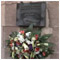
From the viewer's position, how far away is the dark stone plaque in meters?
4.08

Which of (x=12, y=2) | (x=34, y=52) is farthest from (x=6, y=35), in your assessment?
(x=34, y=52)

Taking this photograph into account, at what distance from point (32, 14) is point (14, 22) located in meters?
0.42

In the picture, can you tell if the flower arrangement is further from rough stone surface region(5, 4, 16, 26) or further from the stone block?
rough stone surface region(5, 4, 16, 26)

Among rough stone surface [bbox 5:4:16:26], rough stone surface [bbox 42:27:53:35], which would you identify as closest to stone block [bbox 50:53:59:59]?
rough stone surface [bbox 42:27:53:35]

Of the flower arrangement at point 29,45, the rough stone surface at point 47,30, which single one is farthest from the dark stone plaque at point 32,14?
the flower arrangement at point 29,45

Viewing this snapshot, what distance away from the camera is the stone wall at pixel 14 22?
412 centimetres

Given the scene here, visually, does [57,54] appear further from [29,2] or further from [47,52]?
[29,2]

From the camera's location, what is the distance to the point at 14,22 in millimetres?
4234

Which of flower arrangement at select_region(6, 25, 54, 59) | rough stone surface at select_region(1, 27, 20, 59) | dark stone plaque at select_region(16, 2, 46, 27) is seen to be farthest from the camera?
rough stone surface at select_region(1, 27, 20, 59)

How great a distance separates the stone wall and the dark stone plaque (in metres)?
0.13

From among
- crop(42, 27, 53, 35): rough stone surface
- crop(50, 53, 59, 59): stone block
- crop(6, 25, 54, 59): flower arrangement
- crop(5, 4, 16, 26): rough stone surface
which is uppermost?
crop(5, 4, 16, 26): rough stone surface

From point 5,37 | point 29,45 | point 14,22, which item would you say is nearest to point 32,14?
point 14,22

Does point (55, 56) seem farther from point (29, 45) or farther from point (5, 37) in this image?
point (5, 37)

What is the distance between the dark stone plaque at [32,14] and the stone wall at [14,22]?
131 millimetres
